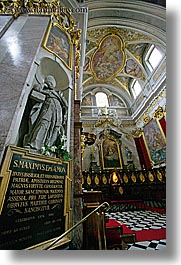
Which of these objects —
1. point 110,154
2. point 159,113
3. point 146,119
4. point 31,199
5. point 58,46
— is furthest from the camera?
point 110,154

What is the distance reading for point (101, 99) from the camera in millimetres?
13492

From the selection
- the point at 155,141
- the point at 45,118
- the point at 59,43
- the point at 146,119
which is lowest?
Answer: the point at 45,118

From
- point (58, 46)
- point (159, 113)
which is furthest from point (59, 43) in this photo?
point (159, 113)

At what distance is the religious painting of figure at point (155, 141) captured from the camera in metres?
8.86

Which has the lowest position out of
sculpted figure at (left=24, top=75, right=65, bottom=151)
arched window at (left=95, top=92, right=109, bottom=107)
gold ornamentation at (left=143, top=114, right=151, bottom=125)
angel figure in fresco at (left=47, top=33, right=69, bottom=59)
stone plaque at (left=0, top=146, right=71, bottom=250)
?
stone plaque at (left=0, top=146, right=71, bottom=250)

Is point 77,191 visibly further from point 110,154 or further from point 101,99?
point 101,99

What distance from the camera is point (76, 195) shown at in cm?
273

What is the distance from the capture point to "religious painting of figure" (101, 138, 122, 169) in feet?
38.4

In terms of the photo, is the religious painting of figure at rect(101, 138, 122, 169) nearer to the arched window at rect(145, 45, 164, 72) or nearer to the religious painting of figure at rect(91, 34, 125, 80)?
the religious painting of figure at rect(91, 34, 125, 80)

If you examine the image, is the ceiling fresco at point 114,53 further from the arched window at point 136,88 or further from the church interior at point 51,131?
the arched window at point 136,88

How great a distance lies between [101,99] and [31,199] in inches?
470

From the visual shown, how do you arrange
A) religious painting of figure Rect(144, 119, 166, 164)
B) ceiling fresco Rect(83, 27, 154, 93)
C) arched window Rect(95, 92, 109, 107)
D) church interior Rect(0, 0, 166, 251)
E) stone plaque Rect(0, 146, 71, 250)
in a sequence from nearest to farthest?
stone plaque Rect(0, 146, 71, 250) → church interior Rect(0, 0, 166, 251) → ceiling fresco Rect(83, 27, 154, 93) → religious painting of figure Rect(144, 119, 166, 164) → arched window Rect(95, 92, 109, 107)

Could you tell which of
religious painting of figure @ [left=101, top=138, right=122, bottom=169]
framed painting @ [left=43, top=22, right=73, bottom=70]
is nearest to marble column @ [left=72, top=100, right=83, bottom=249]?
framed painting @ [left=43, top=22, right=73, bottom=70]

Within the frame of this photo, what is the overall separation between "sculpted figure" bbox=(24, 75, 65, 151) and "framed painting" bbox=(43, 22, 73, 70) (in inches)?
24.8
